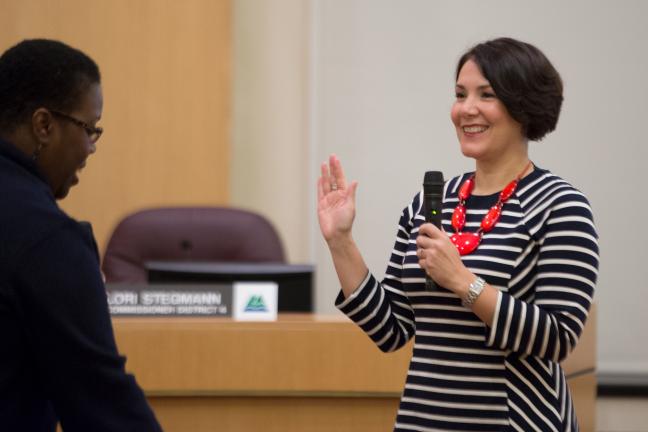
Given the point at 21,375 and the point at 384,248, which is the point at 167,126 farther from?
the point at 21,375

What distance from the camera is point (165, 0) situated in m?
4.69

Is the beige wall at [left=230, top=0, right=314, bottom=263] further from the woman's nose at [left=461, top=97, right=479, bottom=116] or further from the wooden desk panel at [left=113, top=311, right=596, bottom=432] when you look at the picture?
the woman's nose at [left=461, top=97, right=479, bottom=116]

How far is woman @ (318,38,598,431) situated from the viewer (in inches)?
65.3

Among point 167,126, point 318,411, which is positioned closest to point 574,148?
point 167,126

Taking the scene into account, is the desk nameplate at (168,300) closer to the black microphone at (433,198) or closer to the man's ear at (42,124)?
the black microphone at (433,198)

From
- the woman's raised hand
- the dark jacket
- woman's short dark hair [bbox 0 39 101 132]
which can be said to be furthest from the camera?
the woman's raised hand

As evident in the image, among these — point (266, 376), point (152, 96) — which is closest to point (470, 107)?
point (266, 376)

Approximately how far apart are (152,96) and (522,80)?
123 inches

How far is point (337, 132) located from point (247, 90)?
527 mm

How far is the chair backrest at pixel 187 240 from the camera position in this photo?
3.90 metres

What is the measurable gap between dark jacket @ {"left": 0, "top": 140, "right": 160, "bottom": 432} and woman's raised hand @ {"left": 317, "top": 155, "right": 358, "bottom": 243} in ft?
1.90

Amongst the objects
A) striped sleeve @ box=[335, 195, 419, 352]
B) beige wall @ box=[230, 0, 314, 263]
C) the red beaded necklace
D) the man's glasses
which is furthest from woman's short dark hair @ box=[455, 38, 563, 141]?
beige wall @ box=[230, 0, 314, 263]

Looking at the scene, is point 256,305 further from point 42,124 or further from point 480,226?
point 42,124

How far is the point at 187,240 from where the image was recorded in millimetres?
3926
